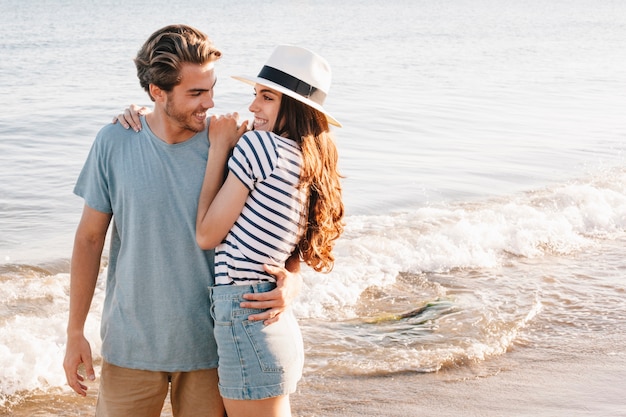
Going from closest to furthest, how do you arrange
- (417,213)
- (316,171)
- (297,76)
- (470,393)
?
(316,171)
(297,76)
(470,393)
(417,213)

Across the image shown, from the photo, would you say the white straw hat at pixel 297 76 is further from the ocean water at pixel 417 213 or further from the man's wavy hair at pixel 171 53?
the ocean water at pixel 417 213

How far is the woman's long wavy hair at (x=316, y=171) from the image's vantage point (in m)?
3.09

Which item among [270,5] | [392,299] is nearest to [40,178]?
[392,299]

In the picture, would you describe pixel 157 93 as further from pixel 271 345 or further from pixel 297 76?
pixel 271 345

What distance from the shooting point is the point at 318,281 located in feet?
24.7

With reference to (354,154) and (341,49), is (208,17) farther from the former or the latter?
(354,154)

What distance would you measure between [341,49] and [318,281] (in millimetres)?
26525

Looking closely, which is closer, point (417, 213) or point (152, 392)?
point (152, 392)

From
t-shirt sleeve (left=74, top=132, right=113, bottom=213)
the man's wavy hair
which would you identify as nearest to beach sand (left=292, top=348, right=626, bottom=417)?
t-shirt sleeve (left=74, top=132, right=113, bottom=213)

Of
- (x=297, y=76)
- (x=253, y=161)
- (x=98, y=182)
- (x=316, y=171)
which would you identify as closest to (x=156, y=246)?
(x=98, y=182)

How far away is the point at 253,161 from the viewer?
2.97 metres

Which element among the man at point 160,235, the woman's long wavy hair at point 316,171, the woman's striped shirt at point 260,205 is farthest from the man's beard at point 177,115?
the woman's long wavy hair at point 316,171

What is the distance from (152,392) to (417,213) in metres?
7.46

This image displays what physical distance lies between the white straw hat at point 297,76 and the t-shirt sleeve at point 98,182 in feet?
2.10
